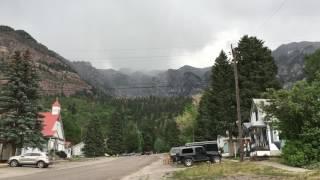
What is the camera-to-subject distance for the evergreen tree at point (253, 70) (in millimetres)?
62656

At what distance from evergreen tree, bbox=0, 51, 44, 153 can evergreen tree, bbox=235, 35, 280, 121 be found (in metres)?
25.6

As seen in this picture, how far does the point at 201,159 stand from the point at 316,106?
1649 cm

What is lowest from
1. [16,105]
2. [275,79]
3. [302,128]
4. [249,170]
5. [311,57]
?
[249,170]

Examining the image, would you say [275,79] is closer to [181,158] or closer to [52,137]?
[181,158]

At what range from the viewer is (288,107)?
35625 mm

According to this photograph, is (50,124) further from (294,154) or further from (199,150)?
(294,154)

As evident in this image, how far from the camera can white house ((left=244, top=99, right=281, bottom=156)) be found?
51.3 m

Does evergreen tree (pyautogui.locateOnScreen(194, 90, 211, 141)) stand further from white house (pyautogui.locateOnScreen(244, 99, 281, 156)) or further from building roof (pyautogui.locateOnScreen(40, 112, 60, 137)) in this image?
building roof (pyautogui.locateOnScreen(40, 112, 60, 137))

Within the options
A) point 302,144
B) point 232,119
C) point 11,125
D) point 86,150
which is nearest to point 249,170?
point 302,144

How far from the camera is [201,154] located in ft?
159

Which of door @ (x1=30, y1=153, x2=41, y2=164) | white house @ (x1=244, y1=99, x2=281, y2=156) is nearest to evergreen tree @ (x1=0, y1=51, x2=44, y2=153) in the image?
door @ (x1=30, y1=153, x2=41, y2=164)

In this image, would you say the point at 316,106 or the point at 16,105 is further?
the point at 16,105

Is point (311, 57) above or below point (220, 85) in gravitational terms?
above

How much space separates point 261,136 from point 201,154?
435 inches
